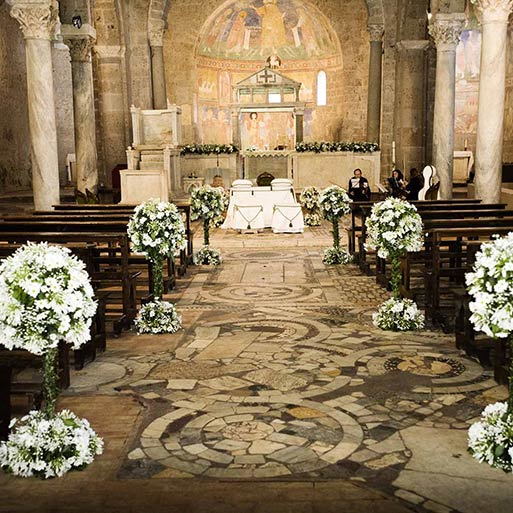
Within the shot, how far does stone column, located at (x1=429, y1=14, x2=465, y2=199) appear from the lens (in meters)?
15.3

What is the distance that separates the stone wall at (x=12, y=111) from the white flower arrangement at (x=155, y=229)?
62.0ft

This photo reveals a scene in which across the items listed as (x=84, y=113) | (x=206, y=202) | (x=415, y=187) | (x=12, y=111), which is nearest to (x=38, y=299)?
(x=206, y=202)

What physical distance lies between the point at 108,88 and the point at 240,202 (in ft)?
27.2

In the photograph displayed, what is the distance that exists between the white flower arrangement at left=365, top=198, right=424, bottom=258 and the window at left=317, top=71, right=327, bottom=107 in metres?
23.3

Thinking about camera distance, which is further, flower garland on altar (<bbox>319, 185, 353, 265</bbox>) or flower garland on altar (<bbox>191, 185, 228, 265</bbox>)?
flower garland on altar (<bbox>191, 185, 228, 265</bbox>)

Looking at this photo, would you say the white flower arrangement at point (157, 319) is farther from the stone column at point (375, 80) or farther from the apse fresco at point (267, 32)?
the apse fresco at point (267, 32)

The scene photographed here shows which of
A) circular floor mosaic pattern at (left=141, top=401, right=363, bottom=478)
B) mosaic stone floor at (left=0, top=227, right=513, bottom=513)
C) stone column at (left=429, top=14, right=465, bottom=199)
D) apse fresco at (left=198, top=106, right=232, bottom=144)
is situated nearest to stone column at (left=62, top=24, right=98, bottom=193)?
mosaic stone floor at (left=0, top=227, right=513, bottom=513)

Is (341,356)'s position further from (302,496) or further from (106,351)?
(302,496)

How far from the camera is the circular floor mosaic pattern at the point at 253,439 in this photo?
472 centimetres

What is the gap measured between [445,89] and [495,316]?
39.0 feet

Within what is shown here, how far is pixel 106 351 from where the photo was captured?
755 cm

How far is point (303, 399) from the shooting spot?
5.97 meters

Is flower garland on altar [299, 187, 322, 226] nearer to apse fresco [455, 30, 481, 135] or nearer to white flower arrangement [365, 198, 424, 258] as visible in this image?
white flower arrangement [365, 198, 424, 258]

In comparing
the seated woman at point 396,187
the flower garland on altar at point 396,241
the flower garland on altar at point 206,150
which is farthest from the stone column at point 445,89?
the flower garland on altar at point 206,150
